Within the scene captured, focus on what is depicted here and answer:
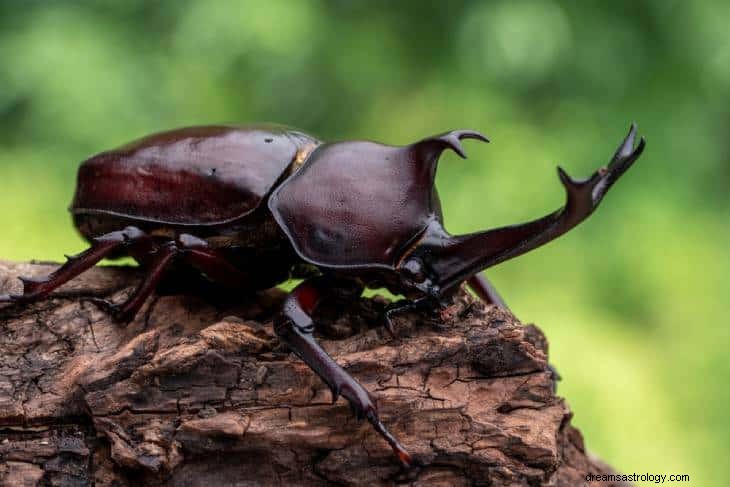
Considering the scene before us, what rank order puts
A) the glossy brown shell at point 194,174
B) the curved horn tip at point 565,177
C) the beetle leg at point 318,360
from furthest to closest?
the glossy brown shell at point 194,174, the beetle leg at point 318,360, the curved horn tip at point 565,177

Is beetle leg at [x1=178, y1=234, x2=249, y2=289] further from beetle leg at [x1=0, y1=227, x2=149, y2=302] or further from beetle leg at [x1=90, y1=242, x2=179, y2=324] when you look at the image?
beetle leg at [x1=0, y1=227, x2=149, y2=302]

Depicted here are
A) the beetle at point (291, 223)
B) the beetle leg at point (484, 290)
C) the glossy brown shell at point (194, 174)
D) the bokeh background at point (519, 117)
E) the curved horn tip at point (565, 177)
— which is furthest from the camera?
the bokeh background at point (519, 117)

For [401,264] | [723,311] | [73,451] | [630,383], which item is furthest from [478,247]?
[723,311]

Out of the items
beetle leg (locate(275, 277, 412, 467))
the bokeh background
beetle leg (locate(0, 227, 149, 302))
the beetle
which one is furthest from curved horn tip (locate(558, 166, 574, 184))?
the bokeh background

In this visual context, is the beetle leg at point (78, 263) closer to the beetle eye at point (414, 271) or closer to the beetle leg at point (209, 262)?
the beetle leg at point (209, 262)

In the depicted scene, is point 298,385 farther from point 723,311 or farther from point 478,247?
point 723,311

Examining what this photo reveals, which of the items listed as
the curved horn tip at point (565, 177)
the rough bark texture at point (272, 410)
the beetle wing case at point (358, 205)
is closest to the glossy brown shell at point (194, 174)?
the beetle wing case at point (358, 205)

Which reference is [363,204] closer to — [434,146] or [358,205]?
[358,205]

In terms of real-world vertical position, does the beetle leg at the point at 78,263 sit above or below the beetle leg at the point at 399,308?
above
